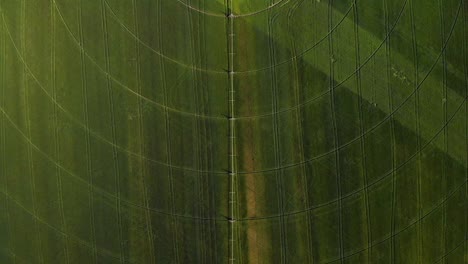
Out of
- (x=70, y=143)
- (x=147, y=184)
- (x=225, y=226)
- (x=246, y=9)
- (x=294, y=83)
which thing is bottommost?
(x=225, y=226)

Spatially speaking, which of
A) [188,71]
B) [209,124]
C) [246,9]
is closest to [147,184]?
[209,124]

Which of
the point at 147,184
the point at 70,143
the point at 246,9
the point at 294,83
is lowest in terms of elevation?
the point at 147,184

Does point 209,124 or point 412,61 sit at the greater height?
point 412,61

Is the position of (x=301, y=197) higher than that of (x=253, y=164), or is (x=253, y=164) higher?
(x=253, y=164)

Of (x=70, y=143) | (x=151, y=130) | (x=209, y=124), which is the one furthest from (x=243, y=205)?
(x=70, y=143)

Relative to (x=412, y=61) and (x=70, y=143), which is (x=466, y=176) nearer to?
(x=412, y=61)

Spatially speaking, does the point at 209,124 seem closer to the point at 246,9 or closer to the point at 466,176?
the point at 246,9
